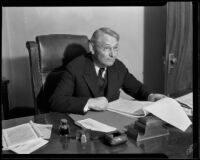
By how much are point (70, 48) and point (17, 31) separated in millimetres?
1037

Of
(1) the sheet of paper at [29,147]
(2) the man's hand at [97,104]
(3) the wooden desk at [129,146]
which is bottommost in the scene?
(3) the wooden desk at [129,146]

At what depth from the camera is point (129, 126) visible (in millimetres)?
1219

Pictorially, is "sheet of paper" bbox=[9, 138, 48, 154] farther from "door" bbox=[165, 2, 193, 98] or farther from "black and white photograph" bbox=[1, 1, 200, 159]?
"door" bbox=[165, 2, 193, 98]

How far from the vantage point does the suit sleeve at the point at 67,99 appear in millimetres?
A: 1462

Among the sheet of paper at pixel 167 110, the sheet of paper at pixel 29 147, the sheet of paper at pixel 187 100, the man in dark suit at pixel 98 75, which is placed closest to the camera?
the sheet of paper at pixel 29 147

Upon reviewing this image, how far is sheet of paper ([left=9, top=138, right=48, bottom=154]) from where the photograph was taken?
3.35 feet

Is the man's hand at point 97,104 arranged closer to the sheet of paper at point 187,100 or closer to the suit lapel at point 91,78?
the suit lapel at point 91,78

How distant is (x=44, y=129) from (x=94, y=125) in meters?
0.23

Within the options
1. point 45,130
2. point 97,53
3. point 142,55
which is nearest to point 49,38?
point 97,53

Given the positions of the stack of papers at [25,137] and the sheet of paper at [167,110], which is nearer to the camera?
the stack of papers at [25,137]

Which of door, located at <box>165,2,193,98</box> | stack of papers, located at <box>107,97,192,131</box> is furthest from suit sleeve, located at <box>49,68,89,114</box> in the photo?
door, located at <box>165,2,193,98</box>

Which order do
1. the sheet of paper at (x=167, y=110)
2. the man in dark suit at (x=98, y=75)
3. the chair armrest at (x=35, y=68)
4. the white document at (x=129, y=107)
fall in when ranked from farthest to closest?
the chair armrest at (x=35, y=68) < the man in dark suit at (x=98, y=75) < the white document at (x=129, y=107) < the sheet of paper at (x=167, y=110)

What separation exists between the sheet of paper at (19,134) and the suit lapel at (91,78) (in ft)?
1.98

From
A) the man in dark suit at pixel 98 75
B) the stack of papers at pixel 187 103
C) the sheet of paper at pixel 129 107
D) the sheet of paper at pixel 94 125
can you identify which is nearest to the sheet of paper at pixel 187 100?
the stack of papers at pixel 187 103
